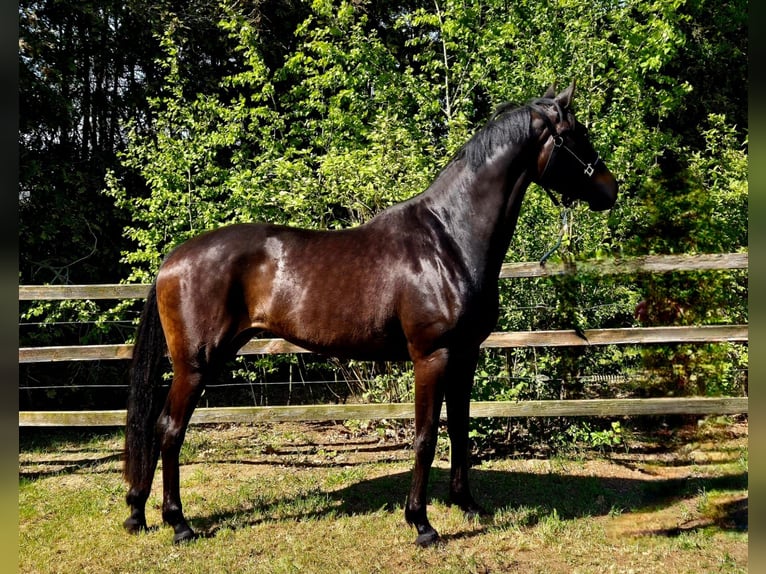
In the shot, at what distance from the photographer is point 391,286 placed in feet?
11.5

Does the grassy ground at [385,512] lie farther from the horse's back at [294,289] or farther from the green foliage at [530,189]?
the horse's back at [294,289]

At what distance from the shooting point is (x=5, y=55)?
2.49ft

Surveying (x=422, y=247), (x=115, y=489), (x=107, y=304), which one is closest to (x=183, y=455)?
(x=115, y=489)

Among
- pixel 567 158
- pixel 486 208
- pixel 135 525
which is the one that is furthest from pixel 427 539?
pixel 567 158

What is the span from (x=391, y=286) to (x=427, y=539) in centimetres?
162

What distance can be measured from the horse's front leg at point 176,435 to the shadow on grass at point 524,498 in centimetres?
26

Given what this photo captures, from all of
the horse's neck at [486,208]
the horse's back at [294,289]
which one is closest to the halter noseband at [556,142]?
the horse's neck at [486,208]

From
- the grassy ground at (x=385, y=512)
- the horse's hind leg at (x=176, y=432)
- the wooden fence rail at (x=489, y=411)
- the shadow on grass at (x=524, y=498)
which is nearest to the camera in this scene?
the grassy ground at (x=385, y=512)

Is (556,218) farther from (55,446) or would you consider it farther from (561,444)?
(55,446)

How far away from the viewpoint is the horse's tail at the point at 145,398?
3.75 meters

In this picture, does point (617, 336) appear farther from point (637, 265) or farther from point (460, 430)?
point (460, 430)

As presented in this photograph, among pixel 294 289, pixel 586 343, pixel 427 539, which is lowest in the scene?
pixel 427 539

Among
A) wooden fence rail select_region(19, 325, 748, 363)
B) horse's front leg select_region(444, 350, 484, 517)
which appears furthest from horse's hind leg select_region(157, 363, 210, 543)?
horse's front leg select_region(444, 350, 484, 517)

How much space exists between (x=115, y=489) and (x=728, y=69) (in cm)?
1218
